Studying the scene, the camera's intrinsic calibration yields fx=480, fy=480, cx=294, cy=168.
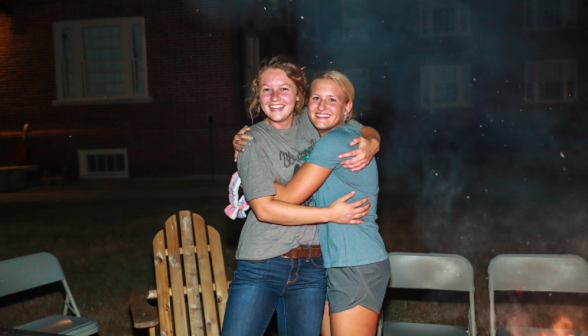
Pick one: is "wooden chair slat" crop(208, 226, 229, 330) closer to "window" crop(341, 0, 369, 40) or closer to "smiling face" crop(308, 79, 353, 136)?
"smiling face" crop(308, 79, 353, 136)

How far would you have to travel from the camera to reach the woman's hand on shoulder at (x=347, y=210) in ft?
6.72

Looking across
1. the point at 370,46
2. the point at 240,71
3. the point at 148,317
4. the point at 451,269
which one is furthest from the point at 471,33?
the point at 148,317

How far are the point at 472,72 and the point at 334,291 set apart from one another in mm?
19832

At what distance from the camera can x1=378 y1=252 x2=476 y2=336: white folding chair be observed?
2992mm

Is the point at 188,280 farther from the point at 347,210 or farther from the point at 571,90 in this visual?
the point at 571,90

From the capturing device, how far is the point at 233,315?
2131 mm

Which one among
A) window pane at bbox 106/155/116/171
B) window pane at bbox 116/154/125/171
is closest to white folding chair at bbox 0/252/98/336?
window pane at bbox 116/154/125/171

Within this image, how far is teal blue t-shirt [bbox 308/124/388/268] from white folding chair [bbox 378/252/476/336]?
1069 mm

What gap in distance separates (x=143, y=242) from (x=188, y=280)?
3983mm

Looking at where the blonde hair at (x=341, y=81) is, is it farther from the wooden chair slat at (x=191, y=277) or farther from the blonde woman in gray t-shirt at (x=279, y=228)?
the wooden chair slat at (x=191, y=277)

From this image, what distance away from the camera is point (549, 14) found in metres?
19.6

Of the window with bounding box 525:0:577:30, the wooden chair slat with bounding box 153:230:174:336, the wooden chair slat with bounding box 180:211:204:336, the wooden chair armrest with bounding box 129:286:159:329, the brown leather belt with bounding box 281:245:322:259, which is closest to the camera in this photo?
the brown leather belt with bounding box 281:245:322:259

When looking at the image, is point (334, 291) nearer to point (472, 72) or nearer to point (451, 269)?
point (451, 269)

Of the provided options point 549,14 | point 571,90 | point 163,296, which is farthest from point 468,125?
point 163,296
